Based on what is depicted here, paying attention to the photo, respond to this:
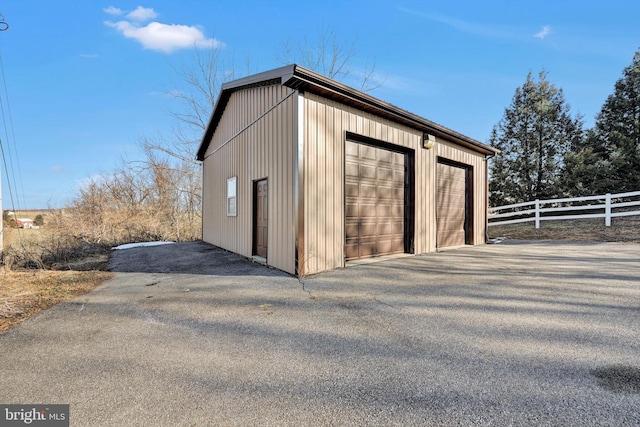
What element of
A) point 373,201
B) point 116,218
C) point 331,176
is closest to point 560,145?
point 373,201

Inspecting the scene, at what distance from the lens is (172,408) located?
1700 mm

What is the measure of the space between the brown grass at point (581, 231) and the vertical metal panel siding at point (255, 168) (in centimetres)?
1013

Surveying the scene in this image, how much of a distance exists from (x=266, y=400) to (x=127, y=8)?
9273 mm

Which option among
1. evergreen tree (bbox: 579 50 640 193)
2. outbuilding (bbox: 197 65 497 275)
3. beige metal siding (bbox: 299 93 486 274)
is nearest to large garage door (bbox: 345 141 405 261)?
outbuilding (bbox: 197 65 497 275)

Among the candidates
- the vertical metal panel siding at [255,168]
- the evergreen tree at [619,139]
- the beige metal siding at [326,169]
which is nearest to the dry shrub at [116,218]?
the vertical metal panel siding at [255,168]

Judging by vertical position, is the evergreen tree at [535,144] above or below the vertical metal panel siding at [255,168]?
above

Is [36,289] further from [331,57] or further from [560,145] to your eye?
[560,145]

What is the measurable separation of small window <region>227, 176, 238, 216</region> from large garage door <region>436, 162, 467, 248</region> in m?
5.69

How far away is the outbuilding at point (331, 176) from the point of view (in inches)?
202

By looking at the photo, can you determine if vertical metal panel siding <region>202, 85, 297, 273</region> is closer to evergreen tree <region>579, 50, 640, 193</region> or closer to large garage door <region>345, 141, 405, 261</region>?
large garage door <region>345, 141, 405, 261</region>

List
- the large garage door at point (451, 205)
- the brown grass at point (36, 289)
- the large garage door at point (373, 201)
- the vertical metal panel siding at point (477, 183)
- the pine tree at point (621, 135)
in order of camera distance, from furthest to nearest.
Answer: the pine tree at point (621, 135) → the vertical metal panel siding at point (477, 183) → the large garage door at point (451, 205) → the large garage door at point (373, 201) → the brown grass at point (36, 289)

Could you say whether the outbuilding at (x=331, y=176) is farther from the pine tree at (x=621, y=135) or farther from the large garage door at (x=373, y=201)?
the pine tree at (x=621, y=135)

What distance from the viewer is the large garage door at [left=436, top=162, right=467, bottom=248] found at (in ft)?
27.2

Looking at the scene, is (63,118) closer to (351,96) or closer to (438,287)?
(351,96)
